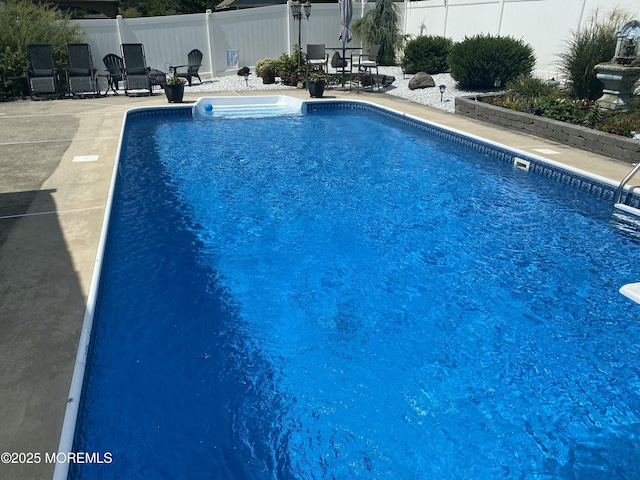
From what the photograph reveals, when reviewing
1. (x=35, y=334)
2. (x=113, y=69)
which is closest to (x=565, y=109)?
(x=35, y=334)

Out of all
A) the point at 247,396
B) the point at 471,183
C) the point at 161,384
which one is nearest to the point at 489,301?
the point at 247,396

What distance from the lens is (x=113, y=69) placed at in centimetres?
1455

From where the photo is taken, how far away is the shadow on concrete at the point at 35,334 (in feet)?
8.27

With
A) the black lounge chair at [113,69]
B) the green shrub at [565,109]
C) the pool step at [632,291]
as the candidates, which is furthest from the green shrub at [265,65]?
the pool step at [632,291]

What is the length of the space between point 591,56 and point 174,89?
977cm

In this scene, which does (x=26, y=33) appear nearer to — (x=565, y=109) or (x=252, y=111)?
(x=252, y=111)

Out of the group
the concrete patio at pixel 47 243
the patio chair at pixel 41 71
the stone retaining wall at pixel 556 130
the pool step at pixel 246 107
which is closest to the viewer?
the concrete patio at pixel 47 243

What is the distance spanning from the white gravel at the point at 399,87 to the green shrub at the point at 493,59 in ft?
1.99

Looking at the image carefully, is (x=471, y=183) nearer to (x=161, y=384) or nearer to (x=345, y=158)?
(x=345, y=158)

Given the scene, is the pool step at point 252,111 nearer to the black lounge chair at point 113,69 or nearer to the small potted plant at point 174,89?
the small potted plant at point 174,89

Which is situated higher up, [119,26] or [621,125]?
[119,26]

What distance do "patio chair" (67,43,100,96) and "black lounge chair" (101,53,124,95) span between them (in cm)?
51

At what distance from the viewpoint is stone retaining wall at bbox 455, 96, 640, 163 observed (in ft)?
25.1

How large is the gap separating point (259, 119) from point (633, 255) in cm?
900
